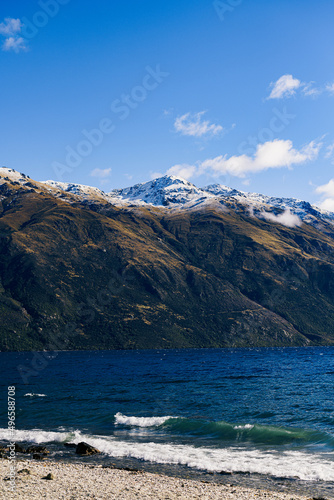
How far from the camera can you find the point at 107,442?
40938 mm

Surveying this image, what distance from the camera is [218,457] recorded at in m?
35.7

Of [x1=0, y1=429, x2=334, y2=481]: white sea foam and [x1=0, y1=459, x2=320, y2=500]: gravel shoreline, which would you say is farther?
[x1=0, y1=429, x2=334, y2=481]: white sea foam

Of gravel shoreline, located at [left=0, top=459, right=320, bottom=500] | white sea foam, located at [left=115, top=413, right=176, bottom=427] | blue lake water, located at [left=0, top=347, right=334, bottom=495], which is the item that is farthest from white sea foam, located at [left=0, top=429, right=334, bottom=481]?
white sea foam, located at [left=115, top=413, right=176, bottom=427]

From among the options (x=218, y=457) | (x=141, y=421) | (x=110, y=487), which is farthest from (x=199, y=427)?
(x=110, y=487)

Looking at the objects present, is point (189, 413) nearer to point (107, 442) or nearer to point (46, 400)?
point (107, 442)

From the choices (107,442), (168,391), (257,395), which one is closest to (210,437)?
(107,442)

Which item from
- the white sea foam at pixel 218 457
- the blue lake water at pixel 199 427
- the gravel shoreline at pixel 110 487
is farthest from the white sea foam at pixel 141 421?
the gravel shoreline at pixel 110 487

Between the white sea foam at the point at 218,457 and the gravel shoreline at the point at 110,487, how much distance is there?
4.86m

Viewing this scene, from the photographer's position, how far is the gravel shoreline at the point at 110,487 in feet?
80.9

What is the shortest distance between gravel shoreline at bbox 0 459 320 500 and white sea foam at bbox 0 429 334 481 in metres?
4.86

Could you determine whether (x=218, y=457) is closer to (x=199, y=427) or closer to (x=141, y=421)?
(x=199, y=427)

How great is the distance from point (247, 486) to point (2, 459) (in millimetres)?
21241

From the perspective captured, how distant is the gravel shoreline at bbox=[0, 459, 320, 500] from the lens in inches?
971

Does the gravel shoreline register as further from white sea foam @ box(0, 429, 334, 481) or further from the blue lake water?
white sea foam @ box(0, 429, 334, 481)
